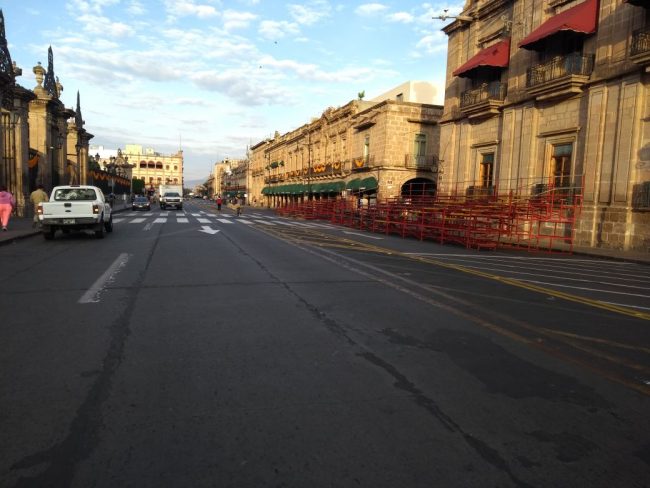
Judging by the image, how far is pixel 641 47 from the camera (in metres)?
16.3

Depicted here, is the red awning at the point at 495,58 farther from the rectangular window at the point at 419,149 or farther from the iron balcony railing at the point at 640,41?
the rectangular window at the point at 419,149

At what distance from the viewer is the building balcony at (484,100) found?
79.2ft

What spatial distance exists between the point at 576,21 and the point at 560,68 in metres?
1.95

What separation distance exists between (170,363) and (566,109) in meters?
20.9

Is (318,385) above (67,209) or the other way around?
the other way around

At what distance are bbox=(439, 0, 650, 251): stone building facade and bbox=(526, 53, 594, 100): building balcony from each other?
4 cm

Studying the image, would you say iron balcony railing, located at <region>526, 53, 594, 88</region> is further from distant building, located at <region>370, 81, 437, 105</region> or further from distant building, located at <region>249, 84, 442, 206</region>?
distant building, located at <region>370, 81, 437, 105</region>

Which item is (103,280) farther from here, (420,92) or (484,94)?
(420,92)

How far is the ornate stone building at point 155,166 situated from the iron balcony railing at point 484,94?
132 m

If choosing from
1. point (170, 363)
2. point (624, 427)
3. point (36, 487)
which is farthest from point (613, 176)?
point (36, 487)

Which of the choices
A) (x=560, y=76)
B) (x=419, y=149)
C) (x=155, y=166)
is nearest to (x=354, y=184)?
(x=419, y=149)

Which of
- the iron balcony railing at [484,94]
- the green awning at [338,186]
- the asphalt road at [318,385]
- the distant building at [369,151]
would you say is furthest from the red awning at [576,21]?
the green awning at [338,186]

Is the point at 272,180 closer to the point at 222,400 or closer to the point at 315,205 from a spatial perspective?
the point at 315,205

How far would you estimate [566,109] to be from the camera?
66.5ft
